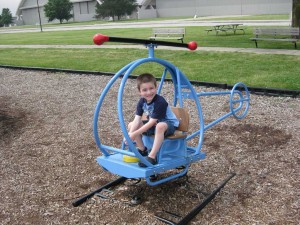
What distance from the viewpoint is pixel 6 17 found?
259 feet

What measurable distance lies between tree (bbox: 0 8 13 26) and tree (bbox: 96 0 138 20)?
99.6 ft

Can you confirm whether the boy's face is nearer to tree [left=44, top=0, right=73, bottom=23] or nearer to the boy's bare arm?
the boy's bare arm

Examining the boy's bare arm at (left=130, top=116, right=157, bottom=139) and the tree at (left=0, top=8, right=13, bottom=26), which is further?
the tree at (left=0, top=8, right=13, bottom=26)

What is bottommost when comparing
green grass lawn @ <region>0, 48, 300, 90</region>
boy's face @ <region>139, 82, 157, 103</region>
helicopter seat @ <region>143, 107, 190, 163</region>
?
green grass lawn @ <region>0, 48, 300, 90</region>

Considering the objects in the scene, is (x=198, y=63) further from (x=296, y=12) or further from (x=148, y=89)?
(x=148, y=89)

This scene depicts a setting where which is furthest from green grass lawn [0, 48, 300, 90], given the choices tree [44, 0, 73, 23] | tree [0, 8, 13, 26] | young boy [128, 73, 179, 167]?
tree [0, 8, 13, 26]

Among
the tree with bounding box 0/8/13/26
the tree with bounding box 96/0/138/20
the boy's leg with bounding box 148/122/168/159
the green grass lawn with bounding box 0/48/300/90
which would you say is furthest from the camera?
the tree with bounding box 0/8/13/26

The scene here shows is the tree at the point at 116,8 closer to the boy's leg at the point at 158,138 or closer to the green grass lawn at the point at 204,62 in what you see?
the green grass lawn at the point at 204,62

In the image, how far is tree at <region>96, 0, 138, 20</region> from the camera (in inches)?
2152

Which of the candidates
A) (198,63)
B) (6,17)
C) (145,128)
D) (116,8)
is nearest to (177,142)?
(145,128)

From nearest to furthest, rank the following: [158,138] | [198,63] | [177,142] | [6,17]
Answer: [158,138] → [177,142] → [198,63] → [6,17]

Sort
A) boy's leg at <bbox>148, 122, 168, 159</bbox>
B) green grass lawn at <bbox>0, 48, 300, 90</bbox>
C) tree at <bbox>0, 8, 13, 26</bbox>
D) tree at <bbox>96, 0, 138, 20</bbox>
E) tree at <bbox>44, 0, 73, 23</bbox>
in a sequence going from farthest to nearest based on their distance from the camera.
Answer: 1. tree at <bbox>0, 8, 13, 26</bbox>
2. tree at <bbox>44, 0, 73, 23</bbox>
3. tree at <bbox>96, 0, 138, 20</bbox>
4. green grass lawn at <bbox>0, 48, 300, 90</bbox>
5. boy's leg at <bbox>148, 122, 168, 159</bbox>

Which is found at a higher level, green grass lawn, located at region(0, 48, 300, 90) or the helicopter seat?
the helicopter seat

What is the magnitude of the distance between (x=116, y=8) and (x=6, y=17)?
112 feet
